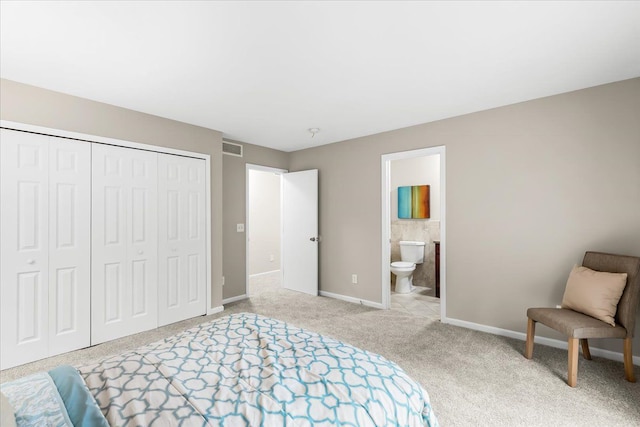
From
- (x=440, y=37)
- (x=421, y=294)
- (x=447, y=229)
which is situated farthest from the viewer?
(x=421, y=294)

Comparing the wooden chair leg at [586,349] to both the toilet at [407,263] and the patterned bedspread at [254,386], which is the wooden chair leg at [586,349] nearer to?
the patterned bedspread at [254,386]

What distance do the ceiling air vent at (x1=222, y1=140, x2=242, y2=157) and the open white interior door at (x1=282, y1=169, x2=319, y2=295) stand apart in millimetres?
1007

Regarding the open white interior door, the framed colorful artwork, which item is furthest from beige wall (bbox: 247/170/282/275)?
the framed colorful artwork

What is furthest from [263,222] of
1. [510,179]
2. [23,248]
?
[510,179]

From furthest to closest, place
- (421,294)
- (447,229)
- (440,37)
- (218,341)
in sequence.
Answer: (421,294) < (447,229) < (440,37) < (218,341)

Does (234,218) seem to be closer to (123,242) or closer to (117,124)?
(123,242)

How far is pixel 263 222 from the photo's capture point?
22.6 ft

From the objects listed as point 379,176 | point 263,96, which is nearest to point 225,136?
point 263,96

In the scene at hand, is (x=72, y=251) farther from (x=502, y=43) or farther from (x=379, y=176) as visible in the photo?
(x=502, y=43)

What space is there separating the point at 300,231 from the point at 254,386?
13.2 feet

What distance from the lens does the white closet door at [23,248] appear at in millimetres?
2586

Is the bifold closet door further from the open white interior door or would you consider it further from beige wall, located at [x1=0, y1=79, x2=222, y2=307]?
the open white interior door

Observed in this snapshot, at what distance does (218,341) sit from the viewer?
5.36 feet

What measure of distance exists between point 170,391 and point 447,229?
3321 millimetres
